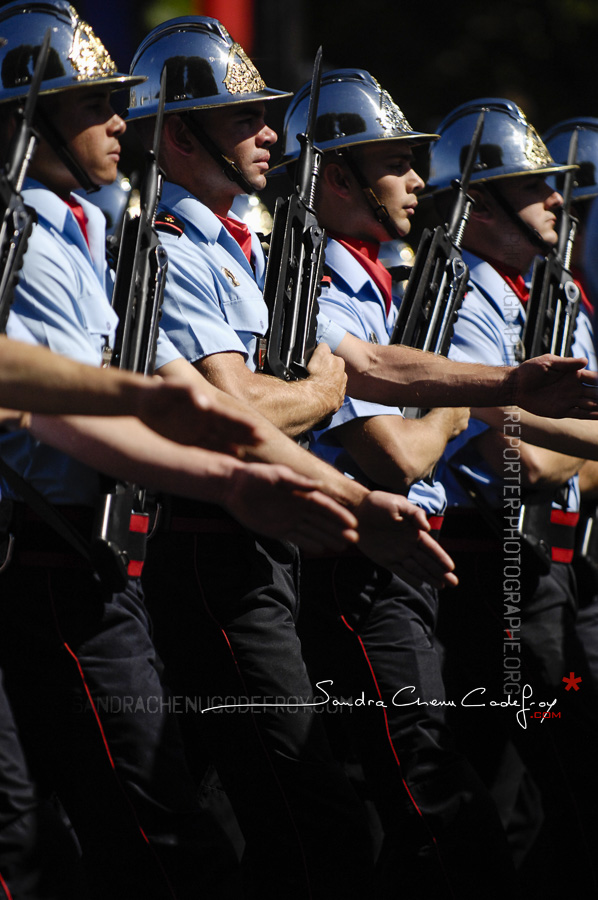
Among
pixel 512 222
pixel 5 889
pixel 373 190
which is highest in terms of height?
pixel 512 222

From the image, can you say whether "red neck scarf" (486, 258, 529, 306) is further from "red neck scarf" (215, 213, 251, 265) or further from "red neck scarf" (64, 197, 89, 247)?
"red neck scarf" (64, 197, 89, 247)

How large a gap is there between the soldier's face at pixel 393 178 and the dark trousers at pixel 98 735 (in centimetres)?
178

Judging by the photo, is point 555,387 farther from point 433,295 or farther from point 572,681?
point 572,681

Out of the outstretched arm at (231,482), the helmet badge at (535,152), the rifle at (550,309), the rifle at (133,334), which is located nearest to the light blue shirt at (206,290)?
the rifle at (133,334)

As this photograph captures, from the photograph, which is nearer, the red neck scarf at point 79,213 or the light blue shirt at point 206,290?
the red neck scarf at point 79,213

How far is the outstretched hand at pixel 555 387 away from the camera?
11.6 ft

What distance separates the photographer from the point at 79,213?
3082 millimetres

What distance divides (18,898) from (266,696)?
0.74m

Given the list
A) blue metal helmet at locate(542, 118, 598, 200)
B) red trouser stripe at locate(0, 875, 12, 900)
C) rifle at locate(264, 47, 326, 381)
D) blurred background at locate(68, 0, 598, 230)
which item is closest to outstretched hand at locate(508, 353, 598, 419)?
rifle at locate(264, 47, 326, 381)

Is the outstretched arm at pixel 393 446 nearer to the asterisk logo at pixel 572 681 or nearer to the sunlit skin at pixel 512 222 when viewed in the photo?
the asterisk logo at pixel 572 681

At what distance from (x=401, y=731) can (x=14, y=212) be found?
1.67 meters

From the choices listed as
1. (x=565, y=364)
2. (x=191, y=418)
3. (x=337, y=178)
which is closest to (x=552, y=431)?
(x=565, y=364)

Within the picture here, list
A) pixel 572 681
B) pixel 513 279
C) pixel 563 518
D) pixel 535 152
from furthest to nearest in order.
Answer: pixel 535 152 < pixel 513 279 < pixel 563 518 < pixel 572 681

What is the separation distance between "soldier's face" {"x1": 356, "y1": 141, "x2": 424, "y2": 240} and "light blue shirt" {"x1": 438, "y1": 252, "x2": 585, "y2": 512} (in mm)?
350
